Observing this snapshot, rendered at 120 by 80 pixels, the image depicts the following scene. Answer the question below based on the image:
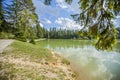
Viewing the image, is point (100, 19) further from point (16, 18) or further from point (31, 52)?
point (16, 18)

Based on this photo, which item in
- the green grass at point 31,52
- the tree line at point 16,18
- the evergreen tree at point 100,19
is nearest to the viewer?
the evergreen tree at point 100,19

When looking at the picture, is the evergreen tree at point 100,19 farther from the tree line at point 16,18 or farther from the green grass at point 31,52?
the tree line at point 16,18

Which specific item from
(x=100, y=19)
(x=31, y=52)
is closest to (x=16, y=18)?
(x=31, y=52)

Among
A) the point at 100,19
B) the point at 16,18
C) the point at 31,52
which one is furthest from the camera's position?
the point at 16,18

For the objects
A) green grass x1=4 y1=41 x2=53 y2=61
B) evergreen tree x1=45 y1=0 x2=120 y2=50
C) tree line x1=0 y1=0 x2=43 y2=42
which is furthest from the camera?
tree line x1=0 y1=0 x2=43 y2=42

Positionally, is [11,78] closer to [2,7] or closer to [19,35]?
[2,7]

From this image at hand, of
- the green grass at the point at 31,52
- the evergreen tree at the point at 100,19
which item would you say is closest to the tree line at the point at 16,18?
the green grass at the point at 31,52

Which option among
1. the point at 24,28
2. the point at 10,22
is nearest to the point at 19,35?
the point at 24,28

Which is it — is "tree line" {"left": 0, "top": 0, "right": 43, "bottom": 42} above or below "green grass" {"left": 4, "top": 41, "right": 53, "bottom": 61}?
above

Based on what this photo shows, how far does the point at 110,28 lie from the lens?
175 inches

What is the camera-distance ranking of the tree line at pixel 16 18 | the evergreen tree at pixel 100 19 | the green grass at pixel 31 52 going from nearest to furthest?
the evergreen tree at pixel 100 19 < the green grass at pixel 31 52 < the tree line at pixel 16 18

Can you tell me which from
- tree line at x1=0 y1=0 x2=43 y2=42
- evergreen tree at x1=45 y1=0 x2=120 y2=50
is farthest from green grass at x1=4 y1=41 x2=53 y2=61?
evergreen tree at x1=45 y1=0 x2=120 y2=50

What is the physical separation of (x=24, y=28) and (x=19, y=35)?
2.96m

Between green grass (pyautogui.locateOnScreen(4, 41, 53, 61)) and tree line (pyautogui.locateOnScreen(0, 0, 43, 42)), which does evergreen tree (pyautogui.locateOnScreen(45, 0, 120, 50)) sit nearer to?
green grass (pyautogui.locateOnScreen(4, 41, 53, 61))
